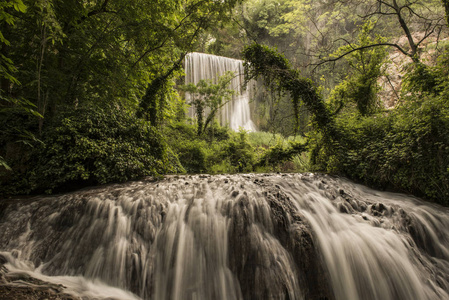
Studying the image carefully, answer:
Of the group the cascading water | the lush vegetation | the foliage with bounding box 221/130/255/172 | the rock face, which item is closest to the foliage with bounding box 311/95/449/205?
the lush vegetation

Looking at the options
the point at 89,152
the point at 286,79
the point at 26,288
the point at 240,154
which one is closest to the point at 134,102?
the point at 89,152

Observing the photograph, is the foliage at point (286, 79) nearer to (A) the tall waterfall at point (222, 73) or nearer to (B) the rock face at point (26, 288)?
(B) the rock face at point (26, 288)

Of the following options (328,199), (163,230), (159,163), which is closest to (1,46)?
(159,163)

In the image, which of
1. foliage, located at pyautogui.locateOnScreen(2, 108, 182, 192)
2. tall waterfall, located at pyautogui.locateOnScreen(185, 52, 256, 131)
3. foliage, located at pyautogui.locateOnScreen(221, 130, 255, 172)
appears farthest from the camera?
tall waterfall, located at pyautogui.locateOnScreen(185, 52, 256, 131)

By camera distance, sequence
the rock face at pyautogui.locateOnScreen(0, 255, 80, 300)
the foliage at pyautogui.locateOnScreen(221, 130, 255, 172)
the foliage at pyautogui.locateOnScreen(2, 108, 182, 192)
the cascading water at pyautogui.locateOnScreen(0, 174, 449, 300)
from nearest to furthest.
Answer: the rock face at pyautogui.locateOnScreen(0, 255, 80, 300) → the cascading water at pyautogui.locateOnScreen(0, 174, 449, 300) → the foliage at pyautogui.locateOnScreen(2, 108, 182, 192) → the foliage at pyautogui.locateOnScreen(221, 130, 255, 172)

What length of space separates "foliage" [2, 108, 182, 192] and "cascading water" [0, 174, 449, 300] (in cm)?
77

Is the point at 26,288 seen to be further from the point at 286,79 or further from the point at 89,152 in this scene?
the point at 286,79

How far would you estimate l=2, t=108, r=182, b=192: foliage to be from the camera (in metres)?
4.79

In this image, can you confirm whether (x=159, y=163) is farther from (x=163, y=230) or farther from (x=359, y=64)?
(x=359, y=64)

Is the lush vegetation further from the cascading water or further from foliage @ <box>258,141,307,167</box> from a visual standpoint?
the cascading water

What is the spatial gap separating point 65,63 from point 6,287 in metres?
5.47

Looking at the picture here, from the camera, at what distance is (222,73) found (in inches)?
846

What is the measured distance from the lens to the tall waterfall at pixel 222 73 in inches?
813

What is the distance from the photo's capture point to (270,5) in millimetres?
24219
